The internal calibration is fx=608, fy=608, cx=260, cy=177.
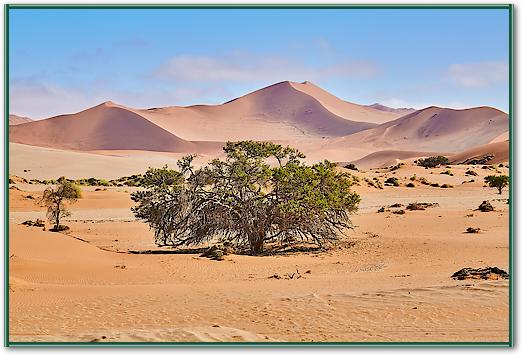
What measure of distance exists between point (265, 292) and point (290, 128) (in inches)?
4060

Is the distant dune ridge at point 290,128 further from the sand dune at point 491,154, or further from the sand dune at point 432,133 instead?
the sand dune at point 491,154

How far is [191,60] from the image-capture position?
10031 millimetres

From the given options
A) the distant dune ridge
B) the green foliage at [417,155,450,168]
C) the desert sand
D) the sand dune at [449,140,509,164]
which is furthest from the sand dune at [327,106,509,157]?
the desert sand

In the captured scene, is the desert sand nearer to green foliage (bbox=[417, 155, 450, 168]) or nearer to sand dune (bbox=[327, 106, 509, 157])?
green foliage (bbox=[417, 155, 450, 168])

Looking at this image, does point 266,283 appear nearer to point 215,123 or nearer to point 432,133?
point 215,123

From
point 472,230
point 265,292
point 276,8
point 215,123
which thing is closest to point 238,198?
point 265,292

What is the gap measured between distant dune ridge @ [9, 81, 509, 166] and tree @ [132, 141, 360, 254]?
1737 inches

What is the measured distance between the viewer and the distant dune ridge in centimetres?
7400

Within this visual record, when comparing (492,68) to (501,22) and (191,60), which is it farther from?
(191,60)

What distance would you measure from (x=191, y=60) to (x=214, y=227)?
6496 millimetres

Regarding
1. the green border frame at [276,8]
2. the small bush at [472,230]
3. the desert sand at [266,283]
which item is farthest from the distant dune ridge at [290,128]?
the green border frame at [276,8]

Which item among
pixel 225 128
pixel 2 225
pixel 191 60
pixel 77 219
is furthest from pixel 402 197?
pixel 225 128

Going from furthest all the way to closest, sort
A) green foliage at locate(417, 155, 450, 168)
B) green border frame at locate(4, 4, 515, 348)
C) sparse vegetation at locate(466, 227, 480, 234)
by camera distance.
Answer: green foliage at locate(417, 155, 450, 168)
sparse vegetation at locate(466, 227, 480, 234)
green border frame at locate(4, 4, 515, 348)

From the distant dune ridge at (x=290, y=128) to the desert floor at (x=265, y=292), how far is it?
45.4 metres
